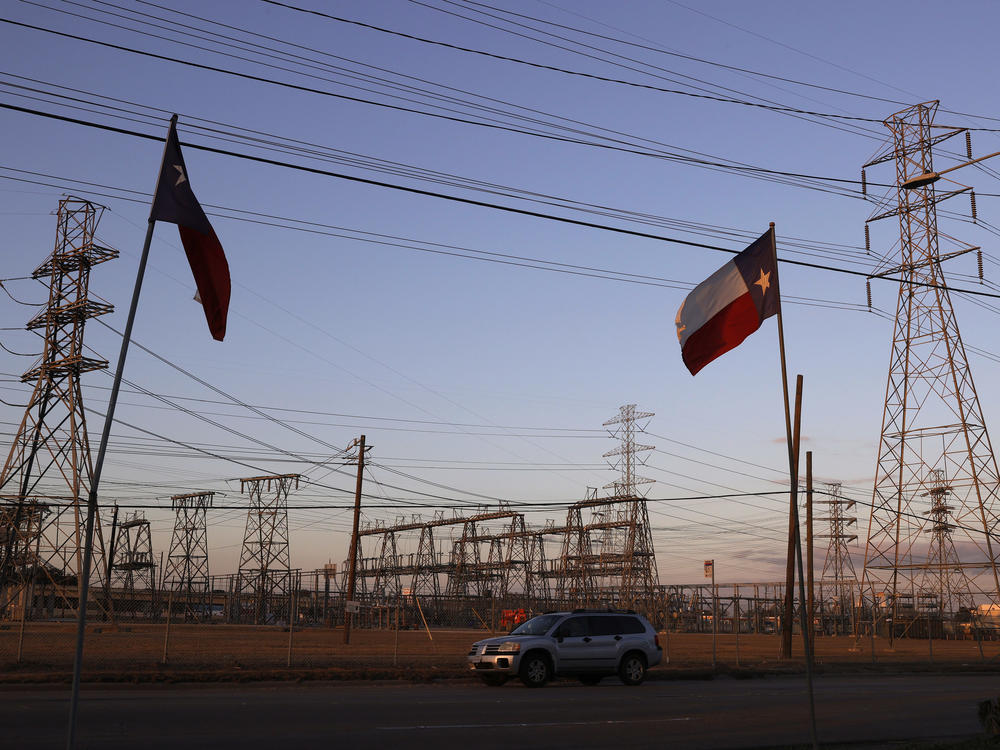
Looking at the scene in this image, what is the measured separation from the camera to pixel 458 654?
113 ft

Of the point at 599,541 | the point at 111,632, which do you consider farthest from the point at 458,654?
the point at 599,541

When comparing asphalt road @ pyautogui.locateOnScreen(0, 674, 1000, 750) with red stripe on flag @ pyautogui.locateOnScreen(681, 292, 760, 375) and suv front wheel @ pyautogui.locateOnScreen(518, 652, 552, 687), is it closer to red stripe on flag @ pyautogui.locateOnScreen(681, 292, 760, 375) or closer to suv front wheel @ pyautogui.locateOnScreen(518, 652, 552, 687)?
suv front wheel @ pyautogui.locateOnScreen(518, 652, 552, 687)

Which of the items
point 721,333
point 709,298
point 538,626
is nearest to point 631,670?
point 538,626

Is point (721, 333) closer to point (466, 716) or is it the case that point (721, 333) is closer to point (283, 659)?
point (466, 716)

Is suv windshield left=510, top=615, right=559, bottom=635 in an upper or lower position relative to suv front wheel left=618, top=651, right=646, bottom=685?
upper

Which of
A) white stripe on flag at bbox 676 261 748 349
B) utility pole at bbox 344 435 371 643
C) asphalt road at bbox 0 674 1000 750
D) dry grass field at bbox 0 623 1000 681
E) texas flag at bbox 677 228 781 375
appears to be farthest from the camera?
utility pole at bbox 344 435 371 643

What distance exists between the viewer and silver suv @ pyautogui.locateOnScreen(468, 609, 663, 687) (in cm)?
2227

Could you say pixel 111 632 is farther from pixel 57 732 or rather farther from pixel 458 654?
pixel 57 732

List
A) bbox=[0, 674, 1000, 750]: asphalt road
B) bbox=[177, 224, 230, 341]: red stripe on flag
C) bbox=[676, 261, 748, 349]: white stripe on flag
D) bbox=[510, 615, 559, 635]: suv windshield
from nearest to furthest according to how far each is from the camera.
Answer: bbox=[177, 224, 230, 341]: red stripe on flag
bbox=[0, 674, 1000, 750]: asphalt road
bbox=[676, 261, 748, 349]: white stripe on flag
bbox=[510, 615, 559, 635]: suv windshield

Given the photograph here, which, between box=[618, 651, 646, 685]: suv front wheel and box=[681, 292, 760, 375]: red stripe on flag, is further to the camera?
box=[618, 651, 646, 685]: suv front wheel

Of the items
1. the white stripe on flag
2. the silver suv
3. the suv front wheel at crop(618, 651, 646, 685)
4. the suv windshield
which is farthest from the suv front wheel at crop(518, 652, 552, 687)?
the white stripe on flag

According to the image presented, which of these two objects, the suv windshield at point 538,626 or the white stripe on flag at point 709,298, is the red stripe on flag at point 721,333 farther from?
the suv windshield at point 538,626

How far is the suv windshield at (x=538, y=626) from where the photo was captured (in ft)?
76.5

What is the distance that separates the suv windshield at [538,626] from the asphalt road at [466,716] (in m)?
1.45
